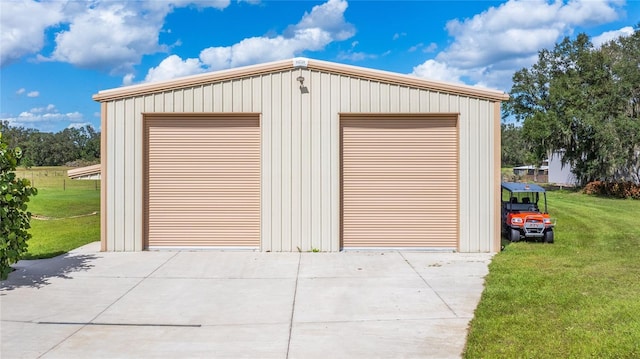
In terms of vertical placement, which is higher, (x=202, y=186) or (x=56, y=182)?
(x=56, y=182)

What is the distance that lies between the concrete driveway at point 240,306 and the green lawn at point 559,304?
12.5 inches

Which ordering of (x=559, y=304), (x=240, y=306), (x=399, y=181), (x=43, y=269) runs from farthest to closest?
(x=399, y=181), (x=43, y=269), (x=240, y=306), (x=559, y=304)

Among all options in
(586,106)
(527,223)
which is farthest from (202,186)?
(586,106)

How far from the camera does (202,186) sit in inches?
394

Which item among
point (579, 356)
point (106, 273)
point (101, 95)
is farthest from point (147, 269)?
point (579, 356)

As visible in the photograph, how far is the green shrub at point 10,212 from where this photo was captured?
267 inches

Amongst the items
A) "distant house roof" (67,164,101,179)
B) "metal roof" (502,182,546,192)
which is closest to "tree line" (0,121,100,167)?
"distant house roof" (67,164,101,179)

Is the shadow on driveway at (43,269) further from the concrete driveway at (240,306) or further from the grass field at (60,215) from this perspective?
the grass field at (60,215)

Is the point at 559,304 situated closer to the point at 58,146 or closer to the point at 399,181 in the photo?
the point at 399,181

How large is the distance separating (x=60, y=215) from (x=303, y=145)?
14.1m

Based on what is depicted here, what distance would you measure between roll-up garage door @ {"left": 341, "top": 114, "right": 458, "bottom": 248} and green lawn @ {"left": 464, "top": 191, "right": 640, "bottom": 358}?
1651 millimetres

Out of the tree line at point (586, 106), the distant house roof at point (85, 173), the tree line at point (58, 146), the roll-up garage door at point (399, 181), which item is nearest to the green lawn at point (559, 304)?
the roll-up garage door at point (399, 181)

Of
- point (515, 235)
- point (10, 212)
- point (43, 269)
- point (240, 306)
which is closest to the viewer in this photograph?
point (240, 306)

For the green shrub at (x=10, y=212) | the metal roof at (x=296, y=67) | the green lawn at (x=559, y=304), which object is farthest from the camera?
the metal roof at (x=296, y=67)
